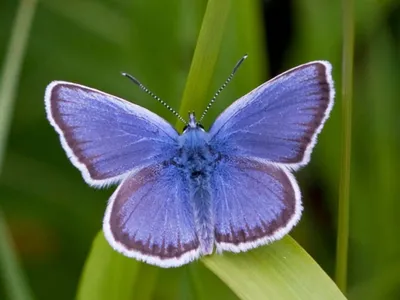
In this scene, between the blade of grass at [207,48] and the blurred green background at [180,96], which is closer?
the blade of grass at [207,48]

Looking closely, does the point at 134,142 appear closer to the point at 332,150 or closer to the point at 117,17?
the point at 332,150

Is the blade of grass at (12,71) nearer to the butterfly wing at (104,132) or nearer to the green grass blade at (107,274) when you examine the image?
the butterfly wing at (104,132)

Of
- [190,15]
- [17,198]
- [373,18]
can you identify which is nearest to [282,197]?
[190,15]

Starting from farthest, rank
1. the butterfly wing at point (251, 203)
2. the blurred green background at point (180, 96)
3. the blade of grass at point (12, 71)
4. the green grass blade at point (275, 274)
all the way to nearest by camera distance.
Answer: the blurred green background at point (180, 96)
the blade of grass at point (12, 71)
the butterfly wing at point (251, 203)
the green grass blade at point (275, 274)

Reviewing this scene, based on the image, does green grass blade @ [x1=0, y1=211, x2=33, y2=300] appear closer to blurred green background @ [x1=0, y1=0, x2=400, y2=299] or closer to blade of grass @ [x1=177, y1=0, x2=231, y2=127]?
blade of grass @ [x1=177, y1=0, x2=231, y2=127]

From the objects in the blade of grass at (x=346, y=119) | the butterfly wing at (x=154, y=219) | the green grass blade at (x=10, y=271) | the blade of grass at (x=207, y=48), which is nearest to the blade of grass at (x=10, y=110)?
the green grass blade at (x=10, y=271)

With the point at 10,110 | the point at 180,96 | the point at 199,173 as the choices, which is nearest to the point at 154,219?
the point at 199,173

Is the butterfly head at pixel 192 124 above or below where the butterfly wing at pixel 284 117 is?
below
